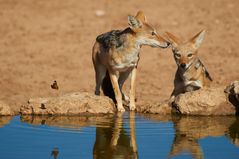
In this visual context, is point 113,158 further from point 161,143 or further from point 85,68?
point 85,68

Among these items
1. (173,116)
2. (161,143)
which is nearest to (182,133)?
(161,143)

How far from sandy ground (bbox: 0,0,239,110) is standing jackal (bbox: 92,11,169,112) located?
1.35 m

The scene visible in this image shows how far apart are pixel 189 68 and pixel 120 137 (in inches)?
107

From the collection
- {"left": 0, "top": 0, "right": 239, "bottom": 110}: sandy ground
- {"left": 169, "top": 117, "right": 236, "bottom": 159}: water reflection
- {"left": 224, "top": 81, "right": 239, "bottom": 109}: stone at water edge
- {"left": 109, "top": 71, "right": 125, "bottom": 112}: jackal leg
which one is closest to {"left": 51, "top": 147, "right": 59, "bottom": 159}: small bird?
{"left": 169, "top": 117, "right": 236, "bottom": 159}: water reflection

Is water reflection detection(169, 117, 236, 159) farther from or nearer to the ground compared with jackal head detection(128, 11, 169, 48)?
nearer to the ground

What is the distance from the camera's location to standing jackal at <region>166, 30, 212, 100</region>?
34.8ft

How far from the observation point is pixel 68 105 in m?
9.78

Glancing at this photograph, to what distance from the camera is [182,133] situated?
27.9 ft

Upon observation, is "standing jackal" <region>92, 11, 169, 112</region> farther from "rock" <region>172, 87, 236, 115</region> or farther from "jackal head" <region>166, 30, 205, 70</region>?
"rock" <region>172, 87, 236, 115</region>

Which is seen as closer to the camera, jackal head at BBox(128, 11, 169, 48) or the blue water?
the blue water

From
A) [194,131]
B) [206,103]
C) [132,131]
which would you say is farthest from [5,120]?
[206,103]

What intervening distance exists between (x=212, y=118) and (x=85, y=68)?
18.1ft

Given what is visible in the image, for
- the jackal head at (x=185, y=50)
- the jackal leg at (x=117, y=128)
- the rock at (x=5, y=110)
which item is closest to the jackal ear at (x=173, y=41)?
the jackal head at (x=185, y=50)

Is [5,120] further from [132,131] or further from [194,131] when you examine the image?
[194,131]
